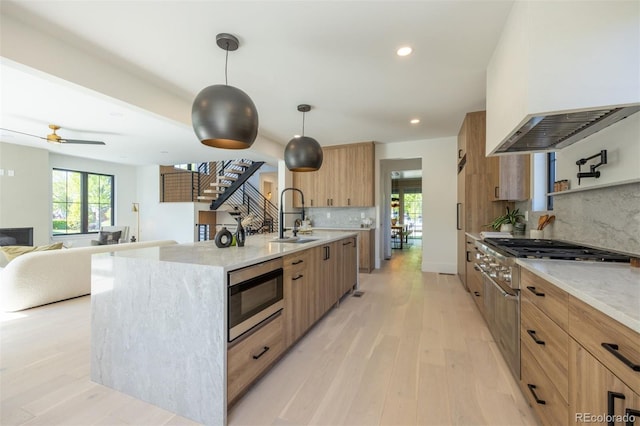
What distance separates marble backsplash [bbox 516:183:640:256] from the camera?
5.48 ft

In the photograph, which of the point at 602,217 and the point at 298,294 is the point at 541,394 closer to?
the point at 602,217

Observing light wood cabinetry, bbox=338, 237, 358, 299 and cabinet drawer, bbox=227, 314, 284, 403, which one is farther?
light wood cabinetry, bbox=338, 237, 358, 299

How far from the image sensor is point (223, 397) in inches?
58.7

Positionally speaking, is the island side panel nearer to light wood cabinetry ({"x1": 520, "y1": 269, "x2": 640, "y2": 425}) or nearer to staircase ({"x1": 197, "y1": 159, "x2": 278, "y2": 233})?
light wood cabinetry ({"x1": 520, "y1": 269, "x2": 640, "y2": 425})

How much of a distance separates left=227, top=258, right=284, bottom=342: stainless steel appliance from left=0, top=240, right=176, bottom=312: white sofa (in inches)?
127

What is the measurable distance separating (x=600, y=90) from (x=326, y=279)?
97.0 inches

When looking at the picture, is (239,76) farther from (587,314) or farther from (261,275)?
(587,314)

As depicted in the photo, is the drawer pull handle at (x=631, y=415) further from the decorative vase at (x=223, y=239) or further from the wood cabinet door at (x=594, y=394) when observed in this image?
the decorative vase at (x=223, y=239)

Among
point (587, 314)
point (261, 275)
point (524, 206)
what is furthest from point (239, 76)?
point (524, 206)

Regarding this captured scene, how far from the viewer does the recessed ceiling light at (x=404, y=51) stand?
8.04 ft

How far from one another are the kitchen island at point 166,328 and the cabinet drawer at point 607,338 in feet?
5.07

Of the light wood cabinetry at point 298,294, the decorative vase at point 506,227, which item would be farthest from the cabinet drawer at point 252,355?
the decorative vase at point 506,227

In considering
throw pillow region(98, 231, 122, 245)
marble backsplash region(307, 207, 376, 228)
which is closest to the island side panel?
marble backsplash region(307, 207, 376, 228)

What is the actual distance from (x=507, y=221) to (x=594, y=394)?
297 centimetres
